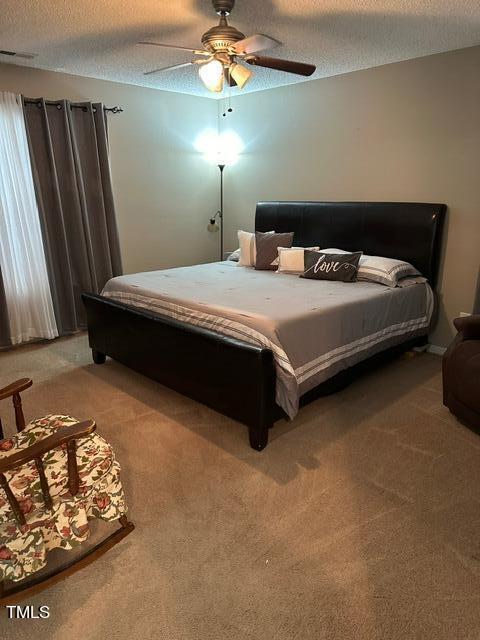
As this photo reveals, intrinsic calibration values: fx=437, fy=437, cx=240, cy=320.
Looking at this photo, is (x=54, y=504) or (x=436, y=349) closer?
(x=54, y=504)

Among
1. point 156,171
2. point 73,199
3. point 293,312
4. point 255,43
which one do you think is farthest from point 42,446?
point 156,171

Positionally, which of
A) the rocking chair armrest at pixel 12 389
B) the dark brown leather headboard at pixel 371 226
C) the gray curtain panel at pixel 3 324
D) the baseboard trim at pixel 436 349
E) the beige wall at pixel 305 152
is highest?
the beige wall at pixel 305 152

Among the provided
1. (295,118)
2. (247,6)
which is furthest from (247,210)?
(247,6)

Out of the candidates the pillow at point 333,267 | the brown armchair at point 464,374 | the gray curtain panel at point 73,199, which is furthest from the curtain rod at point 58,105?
the brown armchair at point 464,374

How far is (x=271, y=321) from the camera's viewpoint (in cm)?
256

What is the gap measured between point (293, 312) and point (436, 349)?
76.6 inches

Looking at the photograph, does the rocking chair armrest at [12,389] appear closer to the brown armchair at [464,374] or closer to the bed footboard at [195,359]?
the bed footboard at [195,359]

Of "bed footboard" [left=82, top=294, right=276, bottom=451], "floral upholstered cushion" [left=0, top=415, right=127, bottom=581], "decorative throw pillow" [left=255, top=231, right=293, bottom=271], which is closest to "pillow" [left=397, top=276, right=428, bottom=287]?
"decorative throw pillow" [left=255, top=231, right=293, bottom=271]

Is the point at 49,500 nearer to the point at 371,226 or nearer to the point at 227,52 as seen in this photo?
the point at 227,52

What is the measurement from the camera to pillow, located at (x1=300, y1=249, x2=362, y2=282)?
12.0 ft

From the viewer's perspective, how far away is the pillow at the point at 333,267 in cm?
367

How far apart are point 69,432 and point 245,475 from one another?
1082mm

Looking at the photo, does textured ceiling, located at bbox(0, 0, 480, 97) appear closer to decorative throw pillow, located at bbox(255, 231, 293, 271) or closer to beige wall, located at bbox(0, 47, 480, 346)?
beige wall, located at bbox(0, 47, 480, 346)

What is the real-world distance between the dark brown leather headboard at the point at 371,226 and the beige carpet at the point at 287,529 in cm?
135
